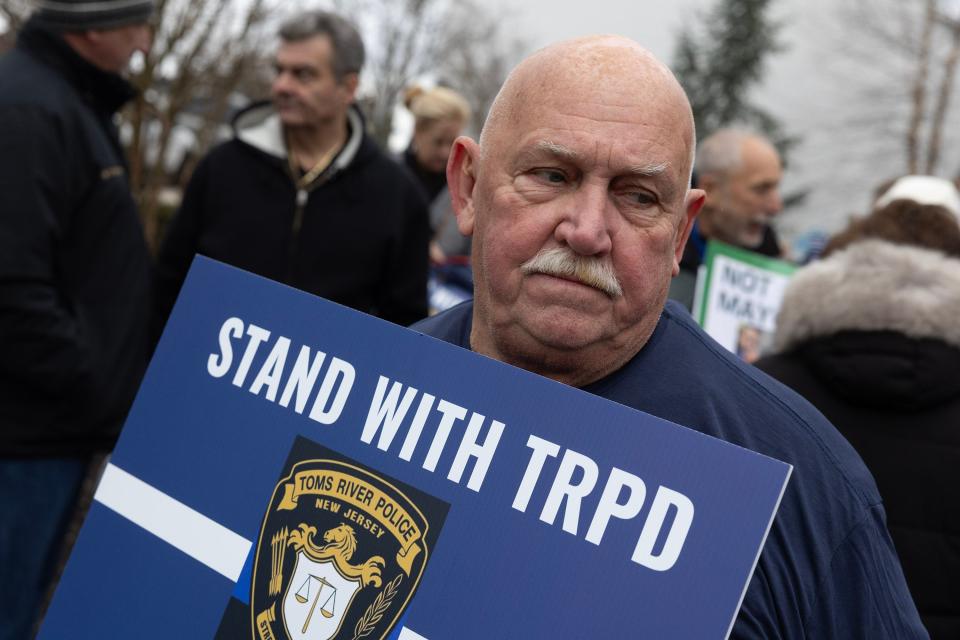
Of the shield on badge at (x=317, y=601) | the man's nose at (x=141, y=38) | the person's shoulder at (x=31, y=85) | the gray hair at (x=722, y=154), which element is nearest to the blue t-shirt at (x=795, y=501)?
the shield on badge at (x=317, y=601)

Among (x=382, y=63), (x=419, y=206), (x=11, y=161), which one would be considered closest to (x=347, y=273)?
(x=419, y=206)

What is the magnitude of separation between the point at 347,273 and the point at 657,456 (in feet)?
8.82

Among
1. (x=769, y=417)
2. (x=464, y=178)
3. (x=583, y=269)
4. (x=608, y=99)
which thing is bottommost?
(x=769, y=417)

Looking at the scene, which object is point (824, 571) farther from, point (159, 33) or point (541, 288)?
point (159, 33)

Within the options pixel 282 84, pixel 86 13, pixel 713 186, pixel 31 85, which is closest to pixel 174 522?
pixel 31 85

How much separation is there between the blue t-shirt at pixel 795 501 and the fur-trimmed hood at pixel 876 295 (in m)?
1.10

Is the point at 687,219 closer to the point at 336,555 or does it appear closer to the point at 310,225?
the point at 336,555

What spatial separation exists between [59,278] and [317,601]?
204 cm

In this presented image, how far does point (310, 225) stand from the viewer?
3955 mm

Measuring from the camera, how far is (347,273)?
3.96 metres

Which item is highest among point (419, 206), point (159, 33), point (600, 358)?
point (159, 33)

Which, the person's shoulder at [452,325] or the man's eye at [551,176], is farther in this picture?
the person's shoulder at [452,325]

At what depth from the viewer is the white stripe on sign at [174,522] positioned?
5.28 ft

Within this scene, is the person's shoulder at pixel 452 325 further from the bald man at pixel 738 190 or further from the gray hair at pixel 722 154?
the gray hair at pixel 722 154
